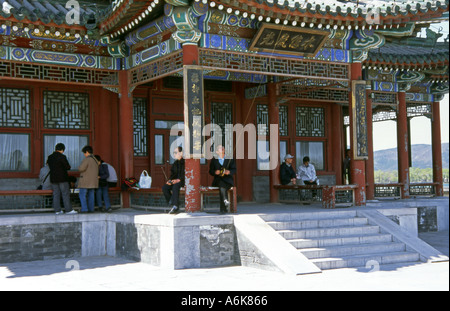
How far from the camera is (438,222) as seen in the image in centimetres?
1484

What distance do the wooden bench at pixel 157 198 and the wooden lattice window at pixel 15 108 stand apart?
263cm

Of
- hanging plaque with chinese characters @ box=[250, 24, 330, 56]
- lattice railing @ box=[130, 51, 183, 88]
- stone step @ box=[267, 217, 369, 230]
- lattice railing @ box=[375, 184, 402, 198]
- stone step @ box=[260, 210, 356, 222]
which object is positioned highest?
hanging plaque with chinese characters @ box=[250, 24, 330, 56]

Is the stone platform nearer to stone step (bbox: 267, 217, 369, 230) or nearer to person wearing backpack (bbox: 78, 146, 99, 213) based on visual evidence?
stone step (bbox: 267, 217, 369, 230)

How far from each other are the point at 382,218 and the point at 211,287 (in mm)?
4479

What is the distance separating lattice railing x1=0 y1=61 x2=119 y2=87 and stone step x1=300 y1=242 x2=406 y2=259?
559 cm

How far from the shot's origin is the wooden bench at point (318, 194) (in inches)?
457

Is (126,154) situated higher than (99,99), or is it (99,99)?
(99,99)

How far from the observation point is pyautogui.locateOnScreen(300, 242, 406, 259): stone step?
9.34 m

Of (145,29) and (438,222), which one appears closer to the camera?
(145,29)

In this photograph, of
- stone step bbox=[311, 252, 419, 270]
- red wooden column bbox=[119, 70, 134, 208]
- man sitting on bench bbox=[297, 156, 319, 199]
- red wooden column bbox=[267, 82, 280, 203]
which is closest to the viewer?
stone step bbox=[311, 252, 419, 270]

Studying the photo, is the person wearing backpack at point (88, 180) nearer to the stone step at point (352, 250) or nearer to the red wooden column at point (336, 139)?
the stone step at point (352, 250)

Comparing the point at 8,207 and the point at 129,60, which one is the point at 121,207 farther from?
the point at 129,60

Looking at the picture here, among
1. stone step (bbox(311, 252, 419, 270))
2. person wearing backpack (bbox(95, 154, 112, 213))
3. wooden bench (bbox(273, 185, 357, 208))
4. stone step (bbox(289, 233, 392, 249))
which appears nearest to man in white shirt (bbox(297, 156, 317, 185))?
wooden bench (bbox(273, 185, 357, 208))

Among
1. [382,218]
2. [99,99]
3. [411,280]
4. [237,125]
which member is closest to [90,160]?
[99,99]
